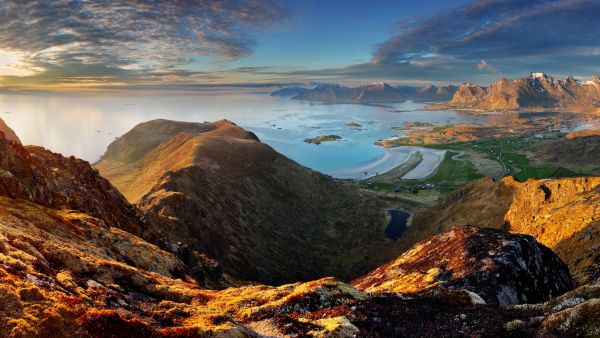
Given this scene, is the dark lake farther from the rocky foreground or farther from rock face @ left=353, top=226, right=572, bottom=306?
rock face @ left=353, top=226, right=572, bottom=306

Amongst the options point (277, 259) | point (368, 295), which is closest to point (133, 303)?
point (368, 295)

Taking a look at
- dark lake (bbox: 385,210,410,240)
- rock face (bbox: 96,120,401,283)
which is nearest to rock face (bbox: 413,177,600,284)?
dark lake (bbox: 385,210,410,240)

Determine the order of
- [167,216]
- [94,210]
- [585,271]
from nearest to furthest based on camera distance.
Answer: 1. [585,271]
2. [94,210]
3. [167,216]

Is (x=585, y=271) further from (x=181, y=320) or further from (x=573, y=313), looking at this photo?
(x=181, y=320)

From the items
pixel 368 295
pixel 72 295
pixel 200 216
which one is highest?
pixel 72 295

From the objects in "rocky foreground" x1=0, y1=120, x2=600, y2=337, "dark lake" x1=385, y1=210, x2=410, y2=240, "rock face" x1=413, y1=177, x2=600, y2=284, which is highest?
"rocky foreground" x1=0, y1=120, x2=600, y2=337

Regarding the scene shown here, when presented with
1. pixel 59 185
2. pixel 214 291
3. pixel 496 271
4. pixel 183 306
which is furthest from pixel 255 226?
pixel 183 306
